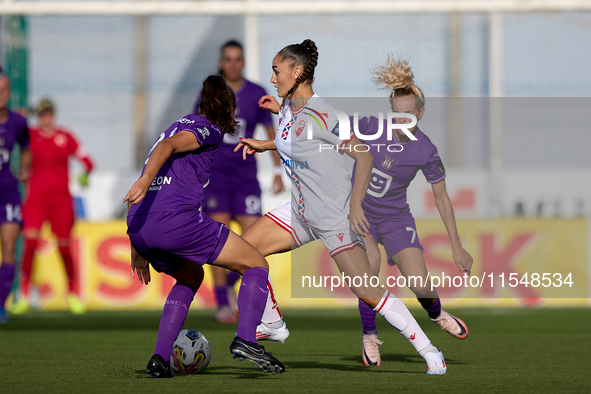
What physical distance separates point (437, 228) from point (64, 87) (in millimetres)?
5513

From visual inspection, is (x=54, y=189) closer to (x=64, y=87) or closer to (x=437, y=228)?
(x=64, y=87)

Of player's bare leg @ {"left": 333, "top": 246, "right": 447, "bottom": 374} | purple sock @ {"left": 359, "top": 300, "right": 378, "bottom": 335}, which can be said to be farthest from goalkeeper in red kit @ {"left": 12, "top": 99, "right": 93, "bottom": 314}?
player's bare leg @ {"left": 333, "top": 246, "right": 447, "bottom": 374}

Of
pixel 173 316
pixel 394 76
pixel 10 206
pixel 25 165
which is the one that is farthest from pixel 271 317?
pixel 25 165

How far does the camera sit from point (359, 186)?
4496mm

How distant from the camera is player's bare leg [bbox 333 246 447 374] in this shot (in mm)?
4434

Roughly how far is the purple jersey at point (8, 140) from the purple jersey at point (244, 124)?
5.66 feet

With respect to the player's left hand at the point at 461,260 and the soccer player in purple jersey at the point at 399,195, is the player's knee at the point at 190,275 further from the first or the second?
the player's left hand at the point at 461,260

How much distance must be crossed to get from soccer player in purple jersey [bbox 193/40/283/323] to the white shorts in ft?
9.52

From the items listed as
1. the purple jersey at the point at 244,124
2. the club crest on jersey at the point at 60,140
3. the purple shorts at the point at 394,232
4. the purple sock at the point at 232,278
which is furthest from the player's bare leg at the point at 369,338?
the club crest on jersey at the point at 60,140

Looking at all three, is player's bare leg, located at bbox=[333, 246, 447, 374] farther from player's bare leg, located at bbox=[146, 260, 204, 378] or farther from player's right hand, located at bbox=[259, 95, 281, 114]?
player's right hand, located at bbox=[259, 95, 281, 114]

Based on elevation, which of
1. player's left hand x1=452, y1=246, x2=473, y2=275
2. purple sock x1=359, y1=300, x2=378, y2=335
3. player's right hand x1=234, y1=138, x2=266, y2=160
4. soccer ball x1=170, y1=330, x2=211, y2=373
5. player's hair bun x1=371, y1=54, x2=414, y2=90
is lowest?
soccer ball x1=170, y1=330, x2=211, y2=373

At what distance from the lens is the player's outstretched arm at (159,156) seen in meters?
3.89

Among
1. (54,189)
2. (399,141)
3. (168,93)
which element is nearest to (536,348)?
(399,141)

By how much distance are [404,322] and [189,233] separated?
1202 mm
